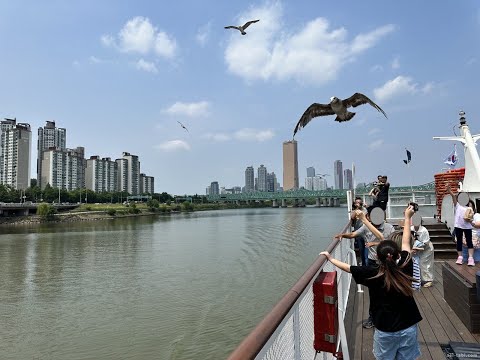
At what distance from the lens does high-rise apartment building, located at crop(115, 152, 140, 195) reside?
6004 inches

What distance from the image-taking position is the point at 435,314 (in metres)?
4.49

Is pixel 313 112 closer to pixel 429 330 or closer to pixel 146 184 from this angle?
pixel 429 330

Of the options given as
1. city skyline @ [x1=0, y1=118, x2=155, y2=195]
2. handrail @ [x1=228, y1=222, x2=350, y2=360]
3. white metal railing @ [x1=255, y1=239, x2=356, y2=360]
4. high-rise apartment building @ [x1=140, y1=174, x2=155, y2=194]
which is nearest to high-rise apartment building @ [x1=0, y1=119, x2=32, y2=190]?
city skyline @ [x1=0, y1=118, x2=155, y2=195]

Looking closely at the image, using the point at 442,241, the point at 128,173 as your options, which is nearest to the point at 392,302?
the point at 442,241

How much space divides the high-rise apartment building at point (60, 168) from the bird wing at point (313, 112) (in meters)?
124

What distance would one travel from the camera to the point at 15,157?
109250 millimetres

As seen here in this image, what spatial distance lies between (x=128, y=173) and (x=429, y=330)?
527ft

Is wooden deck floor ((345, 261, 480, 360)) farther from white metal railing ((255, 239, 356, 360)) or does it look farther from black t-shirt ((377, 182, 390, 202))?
black t-shirt ((377, 182, 390, 202))

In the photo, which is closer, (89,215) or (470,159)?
(470,159)

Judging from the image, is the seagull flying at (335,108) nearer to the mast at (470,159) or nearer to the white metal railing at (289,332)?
the white metal railing at (289,332)

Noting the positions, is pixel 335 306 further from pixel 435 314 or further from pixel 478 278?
pixel 435 314

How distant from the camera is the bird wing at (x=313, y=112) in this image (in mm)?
6438

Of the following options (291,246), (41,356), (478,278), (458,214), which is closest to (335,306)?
(478,278)

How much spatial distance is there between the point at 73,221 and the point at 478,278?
69.4 metres
